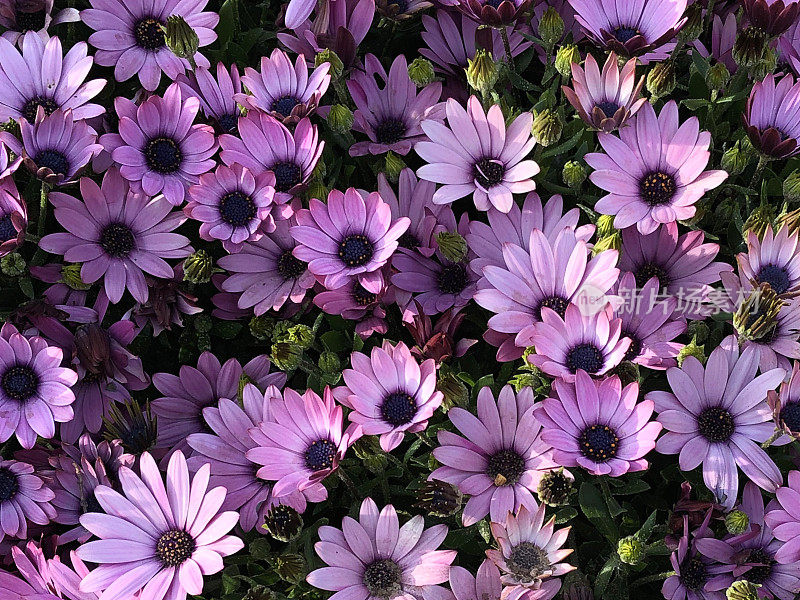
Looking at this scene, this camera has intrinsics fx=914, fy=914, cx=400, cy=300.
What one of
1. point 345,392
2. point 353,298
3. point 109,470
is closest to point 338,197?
point 353,298

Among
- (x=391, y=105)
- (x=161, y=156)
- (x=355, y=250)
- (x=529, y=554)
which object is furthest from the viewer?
(x=391, y=105)

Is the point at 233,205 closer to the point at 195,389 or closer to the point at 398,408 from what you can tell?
the point at 195,389

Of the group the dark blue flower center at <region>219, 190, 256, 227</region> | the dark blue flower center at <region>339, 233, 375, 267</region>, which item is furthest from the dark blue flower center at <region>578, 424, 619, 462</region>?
the dark blue flower center at <region>219, 190, 256, 227</region>

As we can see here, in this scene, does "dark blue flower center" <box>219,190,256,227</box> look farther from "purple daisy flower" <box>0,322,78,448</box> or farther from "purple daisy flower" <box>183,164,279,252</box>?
"purple daisy flower" <box>0,322,78,448</box>

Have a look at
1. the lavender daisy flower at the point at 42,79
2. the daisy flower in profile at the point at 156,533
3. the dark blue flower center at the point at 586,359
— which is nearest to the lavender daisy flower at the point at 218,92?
the lavender daisy flower at the point at 42,79

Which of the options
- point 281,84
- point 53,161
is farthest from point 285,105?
point 53,161
